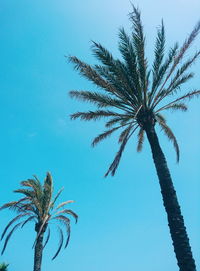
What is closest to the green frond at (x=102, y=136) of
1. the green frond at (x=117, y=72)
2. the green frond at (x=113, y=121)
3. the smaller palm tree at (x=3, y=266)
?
the green frond at (x=113, y=121)

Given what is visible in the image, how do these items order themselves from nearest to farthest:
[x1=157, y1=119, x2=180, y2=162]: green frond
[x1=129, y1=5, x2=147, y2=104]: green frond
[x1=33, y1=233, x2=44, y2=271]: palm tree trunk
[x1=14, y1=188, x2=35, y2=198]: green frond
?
[x1=129, y1=5, x2=147, y2=104]: green frond, [x1=157, y1=119, x2=180, y2=162]: green frond, [x1=33, y1=233, x2=44, y2=271]: palm tree trunk, [x1=14, y1=188, x2=35, y2=198]: green frond

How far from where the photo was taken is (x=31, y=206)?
19.8 metres

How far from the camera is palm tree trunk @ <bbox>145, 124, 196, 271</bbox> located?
326 inches

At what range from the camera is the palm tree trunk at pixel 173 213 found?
27.2ft

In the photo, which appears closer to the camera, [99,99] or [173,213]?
[173,213]

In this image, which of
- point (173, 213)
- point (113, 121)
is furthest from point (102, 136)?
point (173, 213)

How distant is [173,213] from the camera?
9.05 meters

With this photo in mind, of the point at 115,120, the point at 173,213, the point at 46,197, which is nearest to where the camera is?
the point at 173,213

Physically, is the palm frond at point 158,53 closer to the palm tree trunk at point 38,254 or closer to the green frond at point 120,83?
the green frond at point 120,83

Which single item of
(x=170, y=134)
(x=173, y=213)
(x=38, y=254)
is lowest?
(x=173, y=213)

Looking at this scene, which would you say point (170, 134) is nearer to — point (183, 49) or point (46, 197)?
point (183, 49)

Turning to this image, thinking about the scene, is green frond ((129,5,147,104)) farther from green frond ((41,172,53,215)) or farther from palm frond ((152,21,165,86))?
green frond ((41,172,53,215))

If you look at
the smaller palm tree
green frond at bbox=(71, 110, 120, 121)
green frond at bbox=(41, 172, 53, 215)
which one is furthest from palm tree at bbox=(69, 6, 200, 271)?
the smaller palm tree

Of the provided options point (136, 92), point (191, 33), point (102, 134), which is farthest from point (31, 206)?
point (191, 33)
